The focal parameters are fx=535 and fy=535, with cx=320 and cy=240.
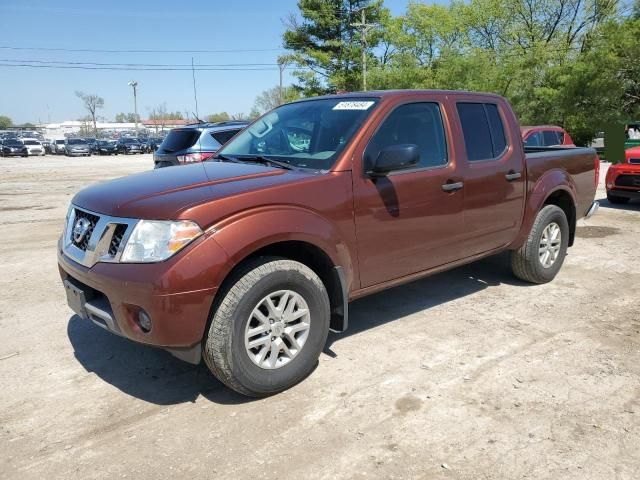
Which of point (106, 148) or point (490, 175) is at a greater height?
point (490, 175)

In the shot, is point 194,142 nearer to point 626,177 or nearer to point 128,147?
point 626,177

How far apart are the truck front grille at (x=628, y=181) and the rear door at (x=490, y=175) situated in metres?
6.29

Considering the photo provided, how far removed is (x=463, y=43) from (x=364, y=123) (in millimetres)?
32612

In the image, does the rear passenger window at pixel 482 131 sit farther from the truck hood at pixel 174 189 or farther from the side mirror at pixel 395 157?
the truck hood at pixel 174 189

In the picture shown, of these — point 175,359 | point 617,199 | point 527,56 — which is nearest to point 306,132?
point 175,359

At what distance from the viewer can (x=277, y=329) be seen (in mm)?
3223

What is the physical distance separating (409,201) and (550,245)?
2374 mm

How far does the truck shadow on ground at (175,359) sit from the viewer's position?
340cm

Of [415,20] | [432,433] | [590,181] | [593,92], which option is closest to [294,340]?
[432,433]

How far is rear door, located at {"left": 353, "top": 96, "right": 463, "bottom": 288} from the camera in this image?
3.62 metres

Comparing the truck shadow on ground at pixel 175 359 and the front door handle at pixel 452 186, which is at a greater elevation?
the front door handle at pixel 452 186

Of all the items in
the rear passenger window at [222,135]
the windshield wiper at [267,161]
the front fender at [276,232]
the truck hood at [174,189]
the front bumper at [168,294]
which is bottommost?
the front bumper at [168,294]

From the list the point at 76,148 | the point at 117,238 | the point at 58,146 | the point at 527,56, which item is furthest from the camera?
the point at 58,146

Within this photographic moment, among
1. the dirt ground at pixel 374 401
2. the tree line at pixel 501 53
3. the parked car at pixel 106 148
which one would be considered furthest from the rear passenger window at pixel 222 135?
the parked car at pixel 106 148
